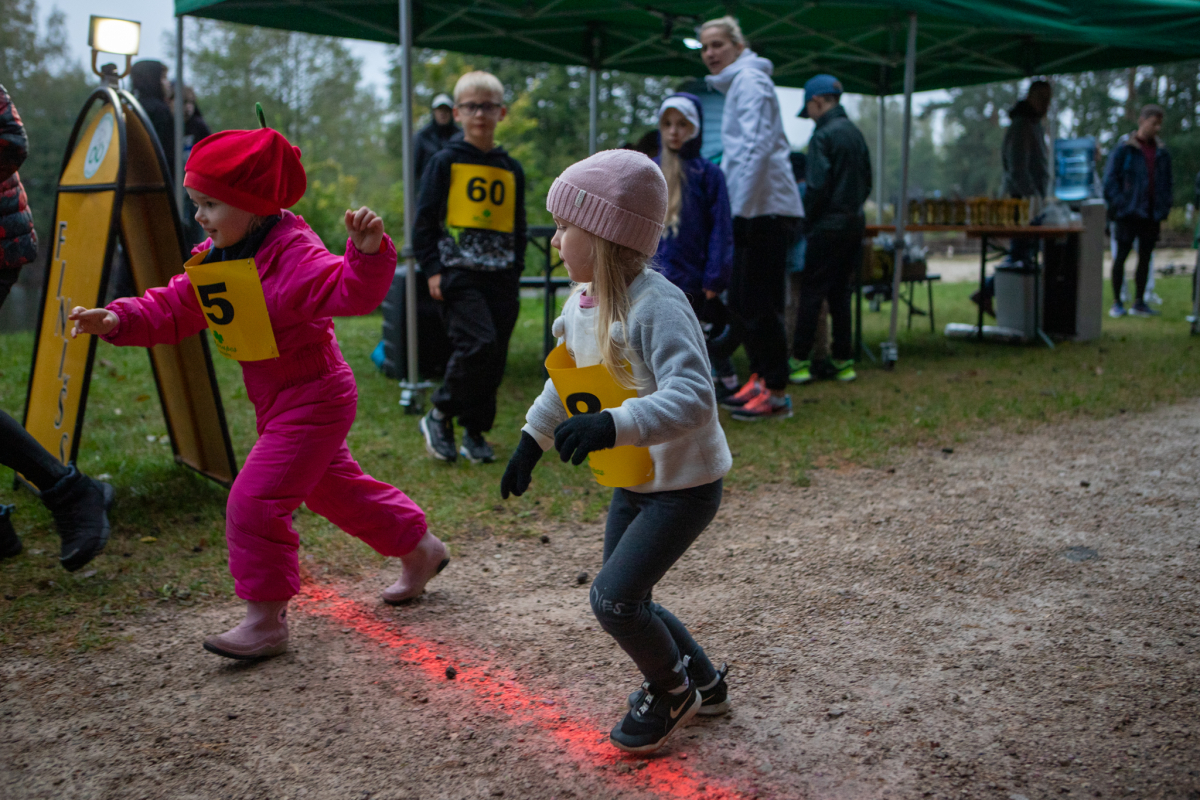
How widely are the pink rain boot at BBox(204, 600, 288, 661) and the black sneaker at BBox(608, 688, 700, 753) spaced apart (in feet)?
3.93

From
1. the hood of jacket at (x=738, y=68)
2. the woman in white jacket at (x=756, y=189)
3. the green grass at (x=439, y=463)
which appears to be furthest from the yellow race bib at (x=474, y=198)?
the hood of jacket at (x=738, y=68)

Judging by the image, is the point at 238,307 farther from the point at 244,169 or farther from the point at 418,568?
the point at 418,568

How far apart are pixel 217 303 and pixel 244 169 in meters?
0.43

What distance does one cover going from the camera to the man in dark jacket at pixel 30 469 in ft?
11.9

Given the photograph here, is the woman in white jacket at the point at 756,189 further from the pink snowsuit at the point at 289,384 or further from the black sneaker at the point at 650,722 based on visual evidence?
the black sneaker at the point at 650,722

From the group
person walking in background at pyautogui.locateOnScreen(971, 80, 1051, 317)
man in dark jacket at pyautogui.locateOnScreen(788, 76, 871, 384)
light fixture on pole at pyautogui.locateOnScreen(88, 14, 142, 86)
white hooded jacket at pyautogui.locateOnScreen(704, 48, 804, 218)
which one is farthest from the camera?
person walking in background at pyautogui.locateOnScreen(971, 80, 1051, 317)

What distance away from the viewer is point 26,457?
369 centimetres

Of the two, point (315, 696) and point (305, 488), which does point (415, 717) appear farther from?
point (305, 488)

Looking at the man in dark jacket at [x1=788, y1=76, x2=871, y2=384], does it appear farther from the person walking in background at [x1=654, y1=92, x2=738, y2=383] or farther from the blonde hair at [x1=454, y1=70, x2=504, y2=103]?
the blonde hair at [x1=454, y1=70, x2=504, y2=103]

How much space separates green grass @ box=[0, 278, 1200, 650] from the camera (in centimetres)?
366

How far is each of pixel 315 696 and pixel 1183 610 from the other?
283 cm

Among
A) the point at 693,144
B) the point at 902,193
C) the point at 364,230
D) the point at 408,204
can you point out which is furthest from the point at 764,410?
the point at 364,230

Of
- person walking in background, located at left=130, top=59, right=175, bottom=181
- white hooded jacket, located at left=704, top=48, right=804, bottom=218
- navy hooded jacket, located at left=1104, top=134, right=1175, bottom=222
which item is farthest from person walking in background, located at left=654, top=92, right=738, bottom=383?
navy hooded jacket, located at left=1104, top=134, right=1175, bottom=222

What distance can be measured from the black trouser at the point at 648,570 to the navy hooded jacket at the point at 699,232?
3.17 m
